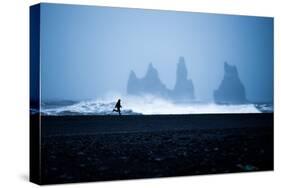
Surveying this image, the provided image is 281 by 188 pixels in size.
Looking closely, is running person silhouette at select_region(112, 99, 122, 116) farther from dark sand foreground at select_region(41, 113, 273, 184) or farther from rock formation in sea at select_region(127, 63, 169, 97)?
rock formation in sea at select_region(127, 63, 169, 97)

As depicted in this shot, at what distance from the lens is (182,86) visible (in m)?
11.2

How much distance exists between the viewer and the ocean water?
33.8 ft

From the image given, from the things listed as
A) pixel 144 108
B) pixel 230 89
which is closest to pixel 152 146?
pixel 144 108

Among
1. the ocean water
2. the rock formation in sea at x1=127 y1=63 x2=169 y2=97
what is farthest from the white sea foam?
the rock formation in sea at x1=127 y1=63 x2=169 y2=97

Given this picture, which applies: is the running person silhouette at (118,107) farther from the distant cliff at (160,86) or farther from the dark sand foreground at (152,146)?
the distant cliff at (160,86)

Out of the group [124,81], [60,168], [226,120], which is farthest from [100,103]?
[226,120]

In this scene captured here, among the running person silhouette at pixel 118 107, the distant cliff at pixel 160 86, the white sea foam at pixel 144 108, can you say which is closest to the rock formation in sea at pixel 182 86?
the distant cliff at pixel 160 86

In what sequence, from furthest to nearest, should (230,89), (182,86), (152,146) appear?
(230,89) < (182,86) < (152,146)

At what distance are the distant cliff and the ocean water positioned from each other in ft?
0.40

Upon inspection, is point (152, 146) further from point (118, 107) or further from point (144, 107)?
point (118, 107)

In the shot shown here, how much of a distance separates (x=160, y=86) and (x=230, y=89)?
1.40 m

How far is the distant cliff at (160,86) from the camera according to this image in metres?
10.9

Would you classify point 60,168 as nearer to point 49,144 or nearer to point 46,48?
point 49,144

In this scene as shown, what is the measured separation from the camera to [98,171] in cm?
1038
